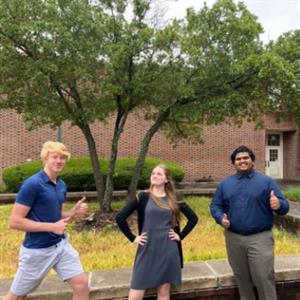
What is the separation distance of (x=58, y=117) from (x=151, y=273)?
5.37 m

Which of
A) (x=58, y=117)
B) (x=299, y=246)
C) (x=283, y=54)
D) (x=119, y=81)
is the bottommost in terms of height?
(x=299, y=246)

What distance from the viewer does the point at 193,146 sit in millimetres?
19312

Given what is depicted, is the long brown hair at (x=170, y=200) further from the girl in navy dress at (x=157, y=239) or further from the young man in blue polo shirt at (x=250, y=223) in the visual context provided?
the young man in blue polo shirt at (x=250, y=223)

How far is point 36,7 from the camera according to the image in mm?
6918

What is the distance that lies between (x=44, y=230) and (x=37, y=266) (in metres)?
0.33

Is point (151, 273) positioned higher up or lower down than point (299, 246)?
higher up

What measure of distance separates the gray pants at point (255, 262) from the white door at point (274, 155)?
784 inches

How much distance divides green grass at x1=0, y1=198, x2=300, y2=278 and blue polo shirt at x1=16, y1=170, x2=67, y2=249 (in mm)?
1801

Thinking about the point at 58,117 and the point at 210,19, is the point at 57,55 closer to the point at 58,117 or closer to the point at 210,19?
the point at 58,117

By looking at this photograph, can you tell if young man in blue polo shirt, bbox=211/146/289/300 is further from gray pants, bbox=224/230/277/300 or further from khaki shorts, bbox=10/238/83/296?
khaki shorts, bbox=10/238/83/296

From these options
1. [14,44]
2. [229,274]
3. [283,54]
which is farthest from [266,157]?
[229,274]

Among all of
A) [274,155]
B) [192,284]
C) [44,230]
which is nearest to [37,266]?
[44,230]

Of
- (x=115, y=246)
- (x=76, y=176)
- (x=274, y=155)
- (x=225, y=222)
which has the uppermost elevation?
(x=274, y=155)

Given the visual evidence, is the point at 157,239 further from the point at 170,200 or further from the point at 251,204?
the point at 251,204
